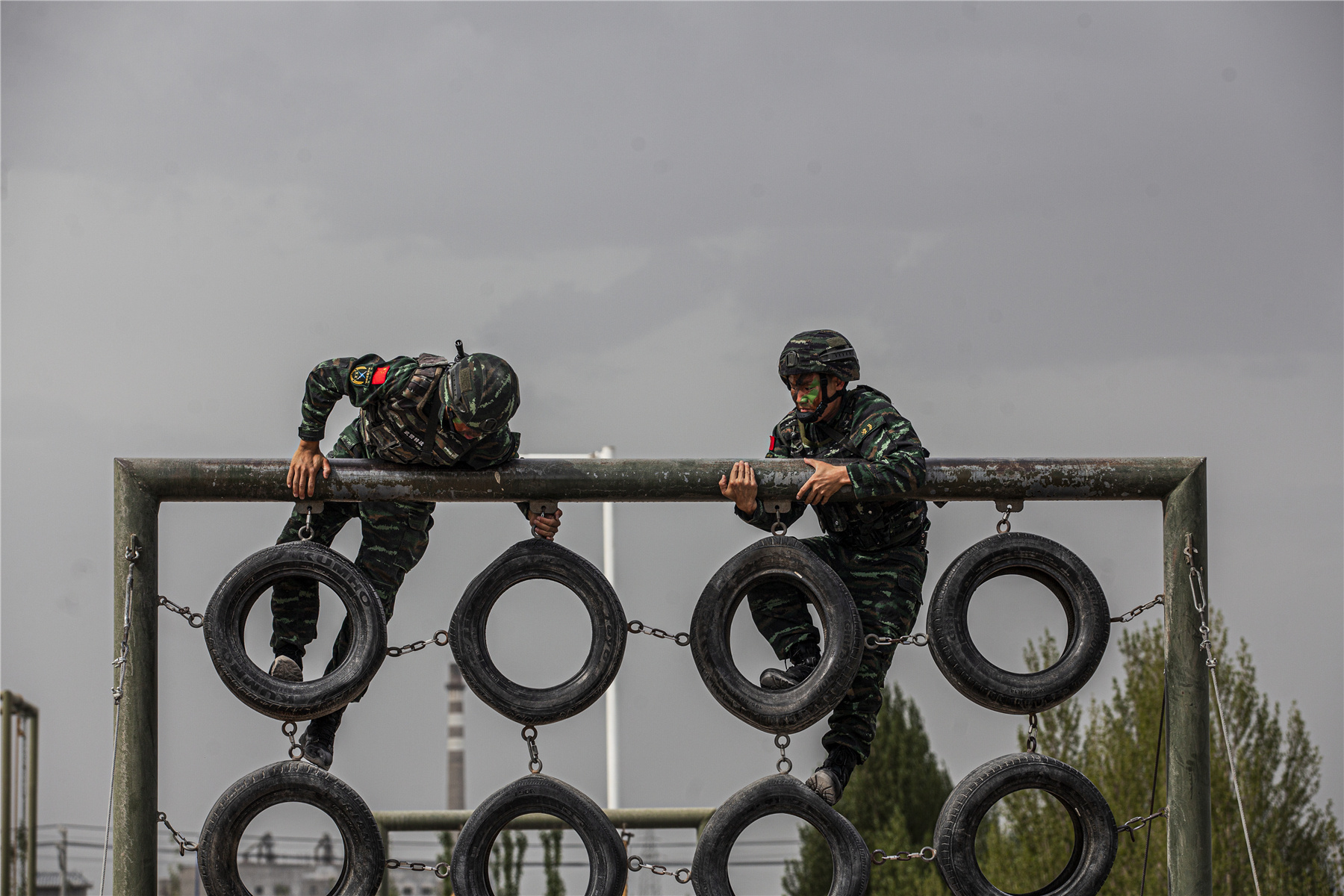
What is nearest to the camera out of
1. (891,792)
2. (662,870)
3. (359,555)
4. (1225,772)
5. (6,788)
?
(662,870)

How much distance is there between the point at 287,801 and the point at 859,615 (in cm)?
219

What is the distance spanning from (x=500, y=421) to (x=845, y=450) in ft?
4.35

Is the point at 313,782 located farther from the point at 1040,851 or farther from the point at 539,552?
the point at 1040,851

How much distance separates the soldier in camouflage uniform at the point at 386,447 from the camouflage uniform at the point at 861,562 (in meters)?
0.94

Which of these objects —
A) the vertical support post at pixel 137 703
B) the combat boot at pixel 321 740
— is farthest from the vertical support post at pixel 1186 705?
the vertical support post at pixel 137 703

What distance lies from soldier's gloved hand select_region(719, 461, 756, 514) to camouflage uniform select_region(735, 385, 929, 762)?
0.32 ft

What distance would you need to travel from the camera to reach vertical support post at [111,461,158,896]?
5.20 meters

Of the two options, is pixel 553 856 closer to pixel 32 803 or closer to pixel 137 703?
pixel 32 803

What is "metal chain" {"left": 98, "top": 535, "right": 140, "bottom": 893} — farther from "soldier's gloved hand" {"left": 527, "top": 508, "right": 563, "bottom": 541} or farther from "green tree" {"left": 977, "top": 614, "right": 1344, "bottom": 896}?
"green tree" {"left": 977, "top": 614, "right": 1344, "bottom": 896}

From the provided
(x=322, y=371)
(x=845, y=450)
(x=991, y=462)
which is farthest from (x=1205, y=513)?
(x=322, y=371)

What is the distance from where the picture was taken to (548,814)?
5355mm

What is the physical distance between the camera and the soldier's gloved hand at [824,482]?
5.42m

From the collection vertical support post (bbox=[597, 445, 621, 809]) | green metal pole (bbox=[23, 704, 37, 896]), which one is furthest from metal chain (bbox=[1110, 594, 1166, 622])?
green metal pole (bbox=[23, 704, 37, 896])

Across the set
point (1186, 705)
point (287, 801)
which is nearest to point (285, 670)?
point (287, 801)
